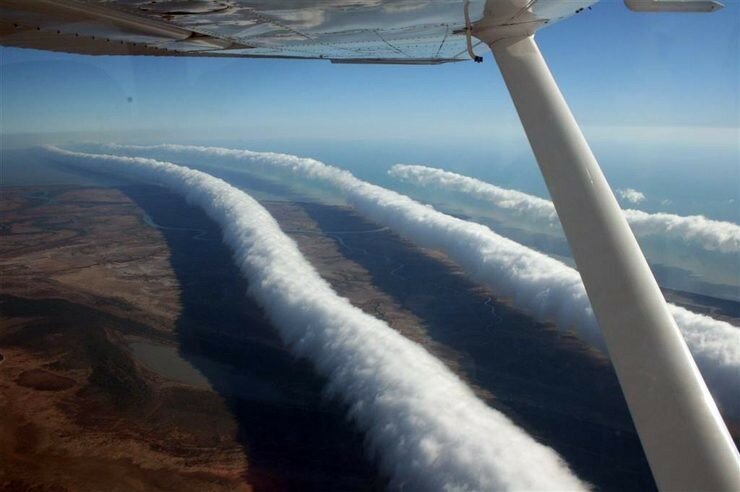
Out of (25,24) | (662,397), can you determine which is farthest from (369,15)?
(662,397)

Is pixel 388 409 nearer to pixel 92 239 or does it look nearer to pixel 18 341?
pixel 18 341

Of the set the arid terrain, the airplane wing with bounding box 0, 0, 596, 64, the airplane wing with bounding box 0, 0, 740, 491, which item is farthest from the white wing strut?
the arid terrain

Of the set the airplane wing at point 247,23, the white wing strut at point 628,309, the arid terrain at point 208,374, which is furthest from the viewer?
the arid terrain at point 208,374

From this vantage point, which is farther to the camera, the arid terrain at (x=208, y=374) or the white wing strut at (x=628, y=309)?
the arid terrain at (x=208, y=374)

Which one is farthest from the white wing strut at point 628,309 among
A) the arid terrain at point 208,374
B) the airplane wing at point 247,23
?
the arid terrain at point 208,374

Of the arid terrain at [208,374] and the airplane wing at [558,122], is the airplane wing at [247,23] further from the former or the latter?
the arid terrain at [208,374]

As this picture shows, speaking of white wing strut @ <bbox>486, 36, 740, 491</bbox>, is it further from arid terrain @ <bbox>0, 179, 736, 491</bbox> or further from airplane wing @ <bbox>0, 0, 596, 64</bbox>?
arid terrain @ <bbox>0, 179, 736, 491</bbox>

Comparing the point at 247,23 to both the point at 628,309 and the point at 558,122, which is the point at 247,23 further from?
the point at 628,309
